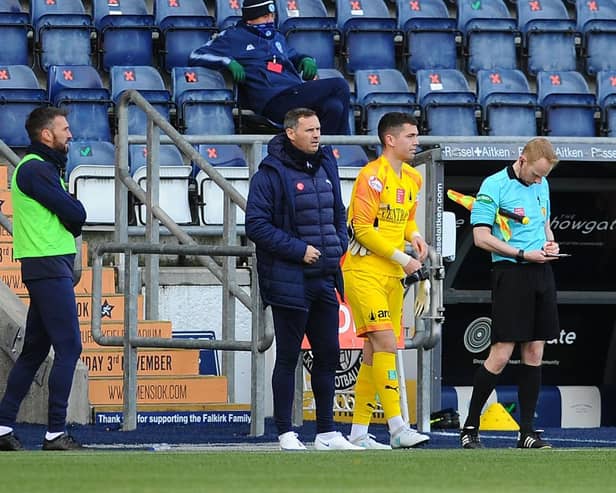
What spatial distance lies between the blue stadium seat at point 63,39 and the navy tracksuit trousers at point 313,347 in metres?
6.96

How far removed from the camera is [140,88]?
46.5 ft

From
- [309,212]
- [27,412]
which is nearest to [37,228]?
[309,212]

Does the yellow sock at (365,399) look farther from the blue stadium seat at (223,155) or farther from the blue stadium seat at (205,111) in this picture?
the blue stadium seat at (205,111)

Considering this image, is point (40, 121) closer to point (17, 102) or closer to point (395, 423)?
point (395, 423)

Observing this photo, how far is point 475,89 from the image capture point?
16.1 meters

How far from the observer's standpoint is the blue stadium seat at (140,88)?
545 inches

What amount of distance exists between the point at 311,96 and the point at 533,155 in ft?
7.19

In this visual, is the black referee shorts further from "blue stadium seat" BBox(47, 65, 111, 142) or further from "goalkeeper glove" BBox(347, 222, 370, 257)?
"blue stadium seat" BBox(47, 65, 111, 142)

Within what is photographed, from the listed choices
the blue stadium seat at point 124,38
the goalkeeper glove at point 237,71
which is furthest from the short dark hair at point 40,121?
the blue stadium seat at point 124,38

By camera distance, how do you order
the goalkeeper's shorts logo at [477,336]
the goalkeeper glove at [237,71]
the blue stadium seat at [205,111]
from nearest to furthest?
the goalkeeper glove at [237,71]
the goalkeeper's shorts logo at [477,336]
the blue stadium seat at [205,111]

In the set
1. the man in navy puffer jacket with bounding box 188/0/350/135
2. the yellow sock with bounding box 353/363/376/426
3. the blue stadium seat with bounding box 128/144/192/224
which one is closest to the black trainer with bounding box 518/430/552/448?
the yellow sock with bounding box 353/363/376/426

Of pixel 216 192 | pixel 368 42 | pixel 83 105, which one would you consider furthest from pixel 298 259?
pixel 368 42

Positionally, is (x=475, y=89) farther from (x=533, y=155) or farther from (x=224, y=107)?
(x=533, y=155)

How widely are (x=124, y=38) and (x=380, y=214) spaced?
7.07 metres
